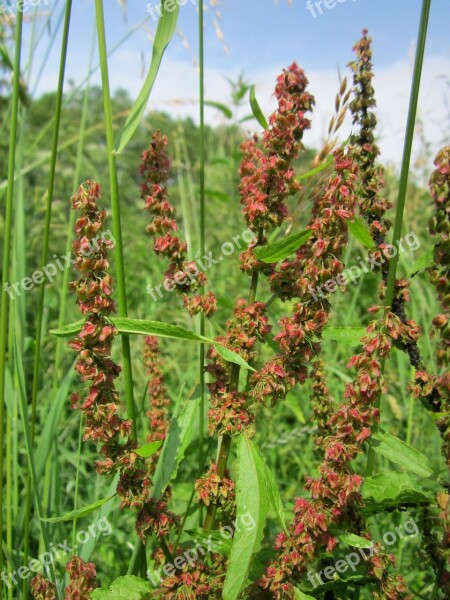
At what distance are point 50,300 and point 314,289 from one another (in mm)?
2678

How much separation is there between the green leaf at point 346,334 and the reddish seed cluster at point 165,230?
0.26 meters

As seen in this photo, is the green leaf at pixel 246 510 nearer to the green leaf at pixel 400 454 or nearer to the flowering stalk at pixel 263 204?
the flowering stalk at pixel 263 204

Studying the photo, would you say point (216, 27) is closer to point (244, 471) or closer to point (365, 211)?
point (365, 211)

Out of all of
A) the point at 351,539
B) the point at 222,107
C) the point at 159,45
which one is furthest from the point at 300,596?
the point at 222,107

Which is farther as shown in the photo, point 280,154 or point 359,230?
point 280,154

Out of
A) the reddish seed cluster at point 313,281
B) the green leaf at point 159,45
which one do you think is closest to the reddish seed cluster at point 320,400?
the reddish seed cluster at point 313,281

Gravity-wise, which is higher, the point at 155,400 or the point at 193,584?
the point at 155,400

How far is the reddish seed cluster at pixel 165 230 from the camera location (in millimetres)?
1221

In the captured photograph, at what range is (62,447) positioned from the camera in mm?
2277

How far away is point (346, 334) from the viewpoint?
1217 mm

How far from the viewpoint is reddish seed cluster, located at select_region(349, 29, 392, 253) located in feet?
3.85

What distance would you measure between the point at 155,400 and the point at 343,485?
61 cm

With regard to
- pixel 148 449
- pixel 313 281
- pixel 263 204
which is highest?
pixel 263 204

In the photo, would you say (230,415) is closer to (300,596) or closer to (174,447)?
(174,447)
